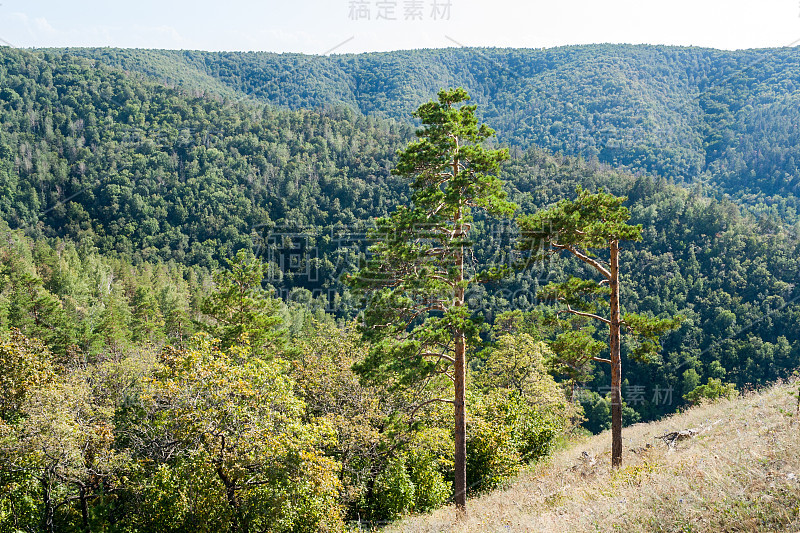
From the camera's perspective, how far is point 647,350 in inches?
492

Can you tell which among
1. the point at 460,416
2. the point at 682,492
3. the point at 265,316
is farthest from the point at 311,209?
the point at 682,492

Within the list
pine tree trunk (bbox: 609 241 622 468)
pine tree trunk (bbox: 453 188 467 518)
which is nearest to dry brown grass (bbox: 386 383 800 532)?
pine tree trunk (bbox: 609 241 622 468)

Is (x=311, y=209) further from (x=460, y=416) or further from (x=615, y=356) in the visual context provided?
(x=615, y=356)

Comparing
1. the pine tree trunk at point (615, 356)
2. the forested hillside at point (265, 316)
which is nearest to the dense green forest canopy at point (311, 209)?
the forested hillside at point (265, 316)

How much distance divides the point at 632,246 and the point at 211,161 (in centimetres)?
14164

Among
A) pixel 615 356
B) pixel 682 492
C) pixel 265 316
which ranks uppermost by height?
pixel 682 492

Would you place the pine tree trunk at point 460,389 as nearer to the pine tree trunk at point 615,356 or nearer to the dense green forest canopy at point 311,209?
the pine tree trunk at point 615,356

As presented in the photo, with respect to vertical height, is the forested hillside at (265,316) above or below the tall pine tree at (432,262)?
below

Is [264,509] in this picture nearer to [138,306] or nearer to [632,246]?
[138,306]

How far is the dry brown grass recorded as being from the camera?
243 inches

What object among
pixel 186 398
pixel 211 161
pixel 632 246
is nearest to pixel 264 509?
pixel 186 398

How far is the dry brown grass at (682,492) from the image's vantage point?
6180mm

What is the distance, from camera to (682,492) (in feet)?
23.8

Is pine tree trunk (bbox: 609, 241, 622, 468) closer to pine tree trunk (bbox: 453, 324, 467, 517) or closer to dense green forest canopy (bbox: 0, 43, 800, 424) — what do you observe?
pine tree trunk (bbox: 453, 324, 467, 517)
